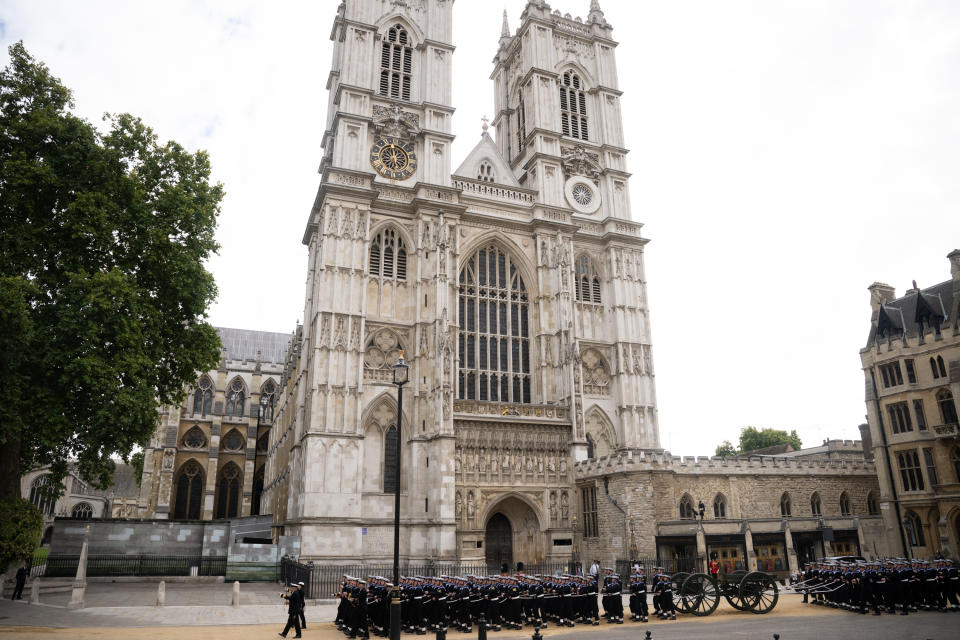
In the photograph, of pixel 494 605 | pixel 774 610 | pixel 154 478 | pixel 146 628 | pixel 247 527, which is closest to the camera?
pixel 146 628

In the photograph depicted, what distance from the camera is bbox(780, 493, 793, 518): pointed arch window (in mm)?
31047

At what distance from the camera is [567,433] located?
113 feet

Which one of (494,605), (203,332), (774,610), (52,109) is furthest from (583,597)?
(52,109)

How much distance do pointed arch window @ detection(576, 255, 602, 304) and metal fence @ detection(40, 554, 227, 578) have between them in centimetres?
2466

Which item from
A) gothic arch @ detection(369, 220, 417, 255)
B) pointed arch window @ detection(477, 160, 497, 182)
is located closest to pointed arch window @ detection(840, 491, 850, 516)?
gothic arch @ detection(369, 220, 417, 255)

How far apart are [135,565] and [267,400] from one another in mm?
30853

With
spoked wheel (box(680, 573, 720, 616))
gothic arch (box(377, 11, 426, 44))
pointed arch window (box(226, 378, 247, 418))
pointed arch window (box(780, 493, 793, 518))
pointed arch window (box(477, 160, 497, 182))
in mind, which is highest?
gothic arch (box(377, 11, 426, 44))

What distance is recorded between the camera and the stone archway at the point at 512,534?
33.1 meters

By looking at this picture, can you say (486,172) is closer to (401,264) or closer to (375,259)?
(401,264)

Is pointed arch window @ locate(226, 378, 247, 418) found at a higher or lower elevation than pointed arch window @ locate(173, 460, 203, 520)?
higher

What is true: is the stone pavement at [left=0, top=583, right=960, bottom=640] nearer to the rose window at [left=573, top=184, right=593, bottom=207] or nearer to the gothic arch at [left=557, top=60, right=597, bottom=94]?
the rose window at [left=573, top=184, right=593, bottom=207]

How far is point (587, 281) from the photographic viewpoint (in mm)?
40281

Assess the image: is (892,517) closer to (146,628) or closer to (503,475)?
(503,475)

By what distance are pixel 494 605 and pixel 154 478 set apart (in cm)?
4472
